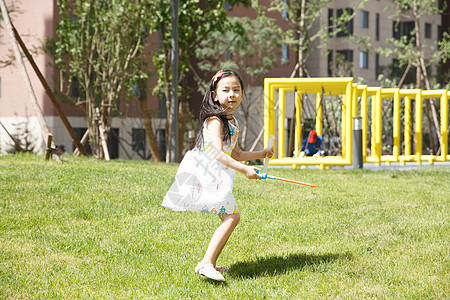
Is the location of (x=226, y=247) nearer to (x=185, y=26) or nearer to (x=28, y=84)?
(x=28, y=84)

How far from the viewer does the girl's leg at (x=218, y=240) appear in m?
4.23

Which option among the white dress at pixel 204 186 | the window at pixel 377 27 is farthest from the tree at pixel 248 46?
the white dress at pixel 204 186

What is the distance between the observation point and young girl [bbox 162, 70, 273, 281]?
4.29m

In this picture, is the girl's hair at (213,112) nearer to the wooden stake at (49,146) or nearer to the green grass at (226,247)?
the green grass at (226,247)

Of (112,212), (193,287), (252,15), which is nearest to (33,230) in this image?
(112,212)

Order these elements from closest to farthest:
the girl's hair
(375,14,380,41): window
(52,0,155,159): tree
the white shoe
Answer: the white shoe, the girl's hair, (52,0,155,159): tree, (375,14,380,41): window

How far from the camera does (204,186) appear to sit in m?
4.36

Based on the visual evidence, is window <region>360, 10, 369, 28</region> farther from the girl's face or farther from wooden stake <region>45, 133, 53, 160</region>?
the girl's face

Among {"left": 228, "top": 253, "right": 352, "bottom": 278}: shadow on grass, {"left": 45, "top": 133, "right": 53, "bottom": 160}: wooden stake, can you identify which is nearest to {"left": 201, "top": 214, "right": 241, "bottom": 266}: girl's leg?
{"left": 228, "top": 253, "right": 352, "bottom": 278}: shadow on grass

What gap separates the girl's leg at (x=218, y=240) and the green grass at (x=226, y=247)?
180 millimetres

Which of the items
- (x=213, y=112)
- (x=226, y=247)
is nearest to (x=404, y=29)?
(x=226, y=247)

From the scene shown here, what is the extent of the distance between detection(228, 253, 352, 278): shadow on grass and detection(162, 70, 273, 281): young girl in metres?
0.33

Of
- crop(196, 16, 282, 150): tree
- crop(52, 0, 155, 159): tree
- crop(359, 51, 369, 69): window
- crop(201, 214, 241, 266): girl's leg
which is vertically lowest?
crop(201, 214, 241, 266): girl's leg

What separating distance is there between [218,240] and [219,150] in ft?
2.05
